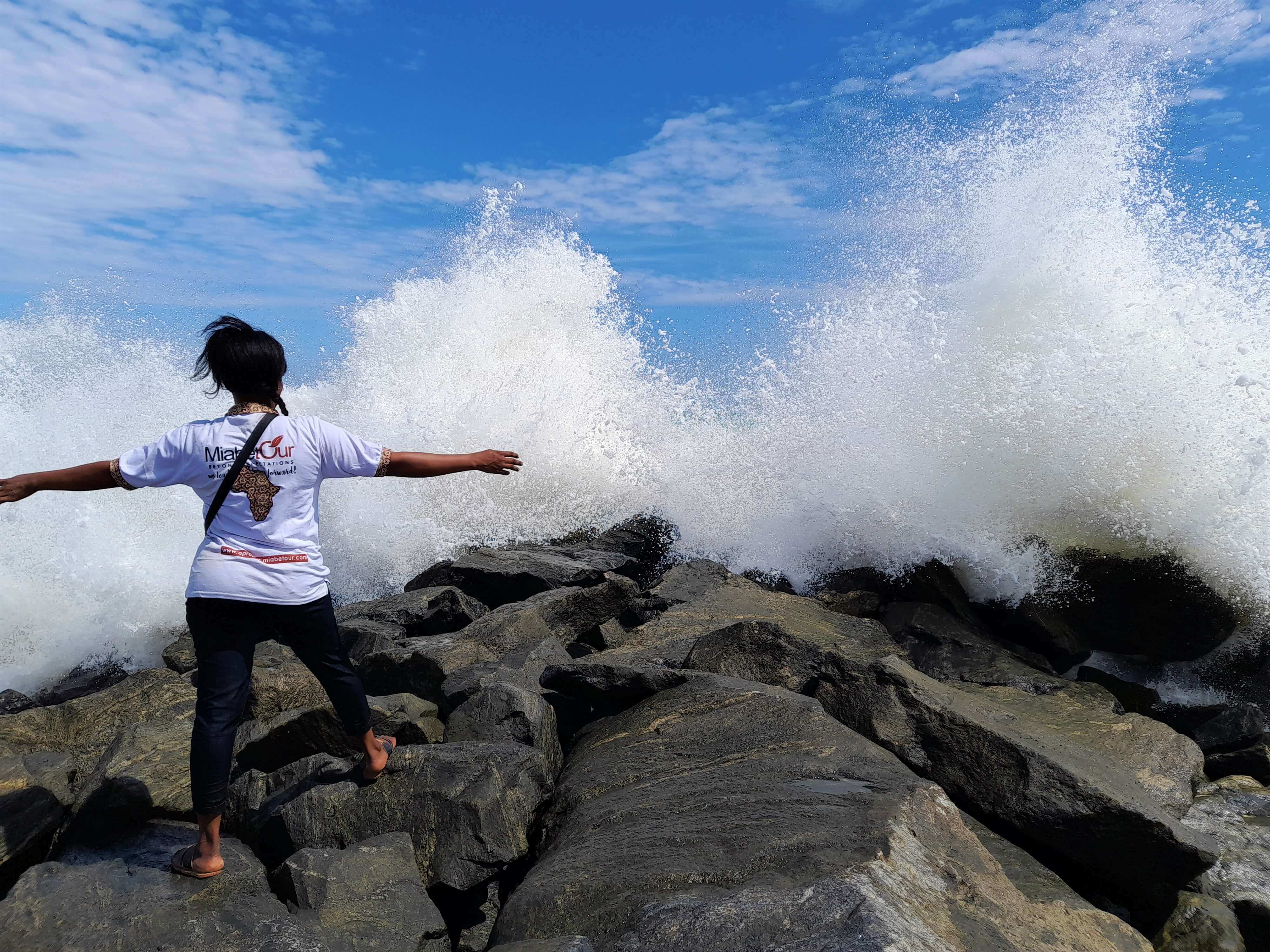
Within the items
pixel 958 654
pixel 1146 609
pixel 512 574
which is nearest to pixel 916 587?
pixel 958 654

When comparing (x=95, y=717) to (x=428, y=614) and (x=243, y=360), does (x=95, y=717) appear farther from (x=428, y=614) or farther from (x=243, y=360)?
(x=243, y=360)

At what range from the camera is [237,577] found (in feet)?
10.2

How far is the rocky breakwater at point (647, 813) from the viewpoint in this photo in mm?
2658

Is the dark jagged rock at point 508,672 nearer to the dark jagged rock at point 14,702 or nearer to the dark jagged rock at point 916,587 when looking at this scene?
the dark jagged rock at point 916,587

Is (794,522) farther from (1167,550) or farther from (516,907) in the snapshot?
(516,907)

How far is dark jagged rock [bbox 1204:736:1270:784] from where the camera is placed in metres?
5.16

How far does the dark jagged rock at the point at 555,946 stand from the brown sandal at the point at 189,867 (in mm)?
1265

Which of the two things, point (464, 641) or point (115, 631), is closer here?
point (464, 641)

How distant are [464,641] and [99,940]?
2.98 metres

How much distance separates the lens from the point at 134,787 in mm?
3795

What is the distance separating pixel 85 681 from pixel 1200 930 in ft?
27.9

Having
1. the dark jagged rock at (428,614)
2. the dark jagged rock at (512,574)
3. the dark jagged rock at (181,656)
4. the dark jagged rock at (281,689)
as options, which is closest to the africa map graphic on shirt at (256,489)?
the dark jagged rock at (281,689)

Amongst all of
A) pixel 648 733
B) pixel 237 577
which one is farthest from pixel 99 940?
pixel 648 733

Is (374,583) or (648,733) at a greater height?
(648,733)
